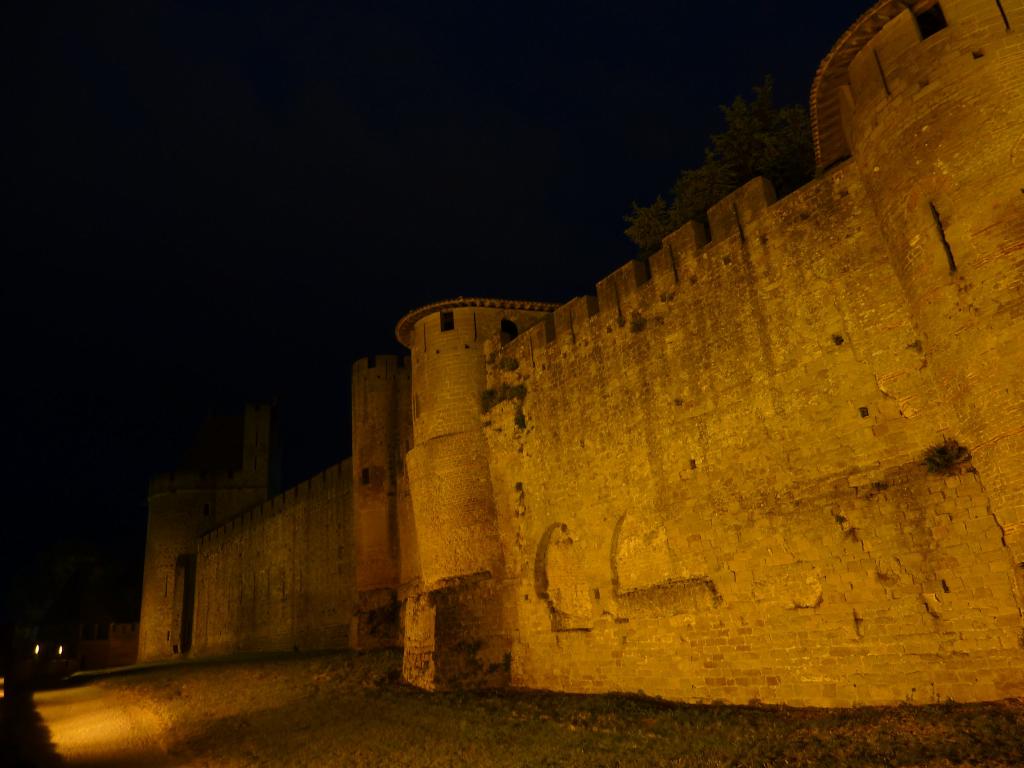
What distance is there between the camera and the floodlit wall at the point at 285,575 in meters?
25.6

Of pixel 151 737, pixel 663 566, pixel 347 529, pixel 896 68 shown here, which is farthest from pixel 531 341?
pixel 347 529

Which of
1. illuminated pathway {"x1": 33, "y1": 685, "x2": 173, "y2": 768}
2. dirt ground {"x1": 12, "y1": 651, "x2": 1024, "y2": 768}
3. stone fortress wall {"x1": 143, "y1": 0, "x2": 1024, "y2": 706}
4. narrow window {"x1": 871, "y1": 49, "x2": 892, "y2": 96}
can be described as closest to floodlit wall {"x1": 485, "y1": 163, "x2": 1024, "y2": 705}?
stone fortress wall {"x1": 143, "y1": 0, "x2": 1024, "y2": 706}

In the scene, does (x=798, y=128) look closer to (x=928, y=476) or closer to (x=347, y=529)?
(x=928, y=476)

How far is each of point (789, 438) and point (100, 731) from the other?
14.4 metres

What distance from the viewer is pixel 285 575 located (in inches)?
1135

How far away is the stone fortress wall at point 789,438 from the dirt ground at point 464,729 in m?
0.85

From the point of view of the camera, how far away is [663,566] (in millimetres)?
11867

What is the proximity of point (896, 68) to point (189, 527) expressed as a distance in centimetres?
4102

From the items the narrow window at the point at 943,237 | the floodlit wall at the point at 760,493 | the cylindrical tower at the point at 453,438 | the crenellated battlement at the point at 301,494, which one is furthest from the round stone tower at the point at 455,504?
the narrow window at the point at 943,237

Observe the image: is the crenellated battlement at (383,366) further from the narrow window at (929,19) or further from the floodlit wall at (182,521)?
the floodlit wall at (182,521)

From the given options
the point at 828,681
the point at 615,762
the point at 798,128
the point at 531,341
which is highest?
the point at 798,128

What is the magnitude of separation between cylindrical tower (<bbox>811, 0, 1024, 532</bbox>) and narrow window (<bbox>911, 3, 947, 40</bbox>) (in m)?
0.01

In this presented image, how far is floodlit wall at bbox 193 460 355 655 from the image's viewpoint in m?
25.6

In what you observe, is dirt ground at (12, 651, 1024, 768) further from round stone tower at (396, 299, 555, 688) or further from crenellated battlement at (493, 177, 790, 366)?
crenellated battlement at (493, 177, 790, 366)
